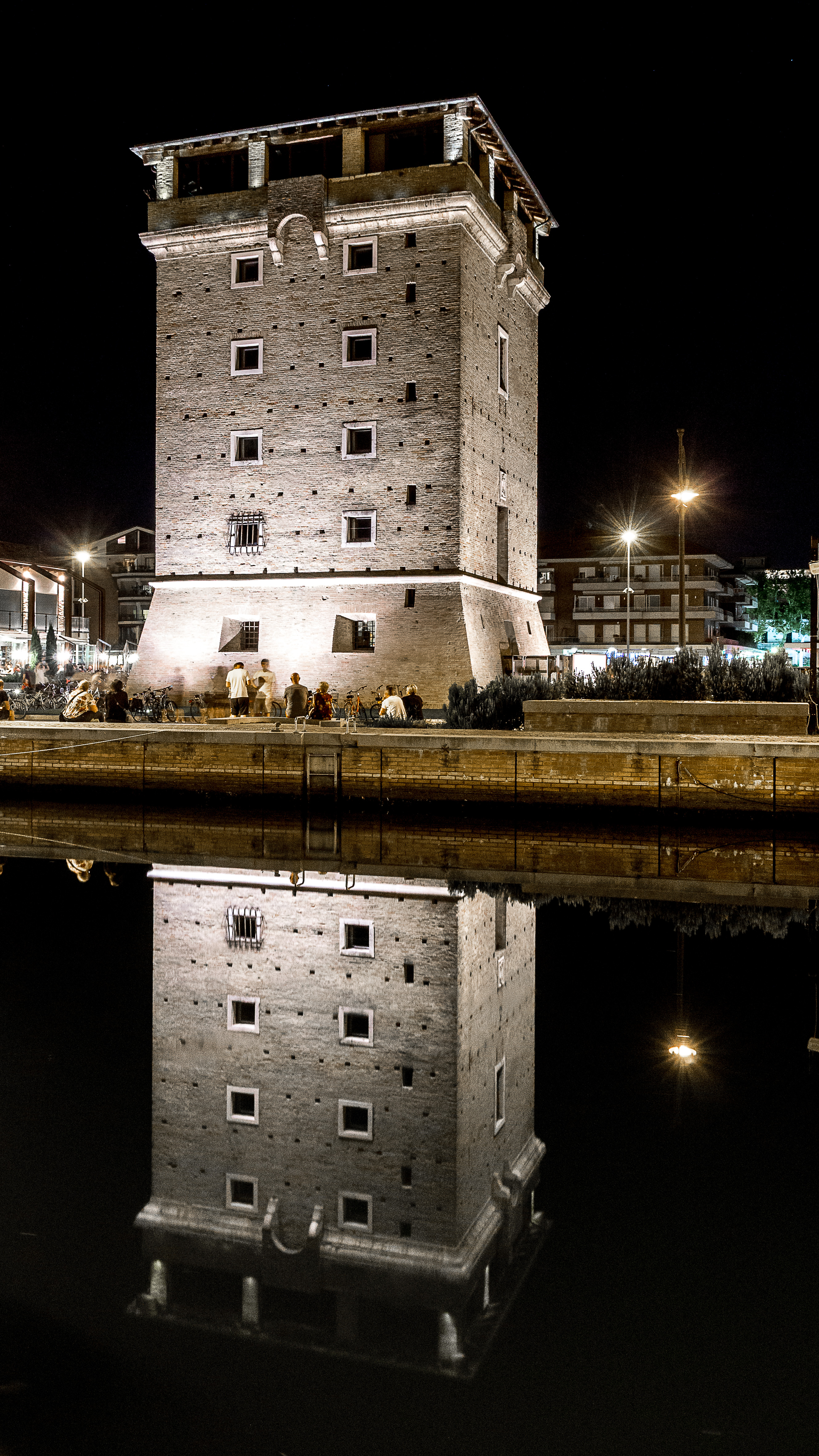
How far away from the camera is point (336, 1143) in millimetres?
6438

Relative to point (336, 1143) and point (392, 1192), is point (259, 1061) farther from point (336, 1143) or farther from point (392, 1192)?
point (392, 1192)

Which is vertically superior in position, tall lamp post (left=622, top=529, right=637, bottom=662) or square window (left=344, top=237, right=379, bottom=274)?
square window (left=344, top=237, right=379, bottom=274)

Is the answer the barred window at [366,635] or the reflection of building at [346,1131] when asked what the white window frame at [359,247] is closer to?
the barred window at [366,635]

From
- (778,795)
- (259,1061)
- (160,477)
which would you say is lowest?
(259,1061)

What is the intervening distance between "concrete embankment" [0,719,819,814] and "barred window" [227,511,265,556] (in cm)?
978

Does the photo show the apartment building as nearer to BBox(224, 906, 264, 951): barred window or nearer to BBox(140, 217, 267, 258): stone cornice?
BBox(140, 217, 267, 258): stone cornice

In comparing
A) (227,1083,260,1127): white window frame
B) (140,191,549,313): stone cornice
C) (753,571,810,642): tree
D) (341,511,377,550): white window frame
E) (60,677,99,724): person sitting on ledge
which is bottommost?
(227,1083,260,1127): white window frame

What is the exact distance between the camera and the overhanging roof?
3064cm

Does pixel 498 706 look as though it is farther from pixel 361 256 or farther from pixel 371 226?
pixel 371 226

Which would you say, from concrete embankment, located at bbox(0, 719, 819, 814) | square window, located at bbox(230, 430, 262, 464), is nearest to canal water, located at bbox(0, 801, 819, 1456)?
concrete embankment, located at bbox(0, 719, 819, 814)

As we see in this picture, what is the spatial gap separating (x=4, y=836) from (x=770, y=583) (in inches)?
2642

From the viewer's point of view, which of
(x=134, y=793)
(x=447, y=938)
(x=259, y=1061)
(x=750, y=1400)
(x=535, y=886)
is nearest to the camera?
(x=750, y=1400)

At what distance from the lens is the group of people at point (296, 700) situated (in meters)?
25.9

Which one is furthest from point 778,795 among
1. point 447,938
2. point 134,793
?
Answer: point 134,793
